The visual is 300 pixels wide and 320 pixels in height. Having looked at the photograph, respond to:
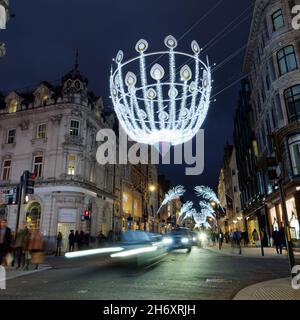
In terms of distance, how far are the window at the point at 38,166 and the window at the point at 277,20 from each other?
27.8 metres

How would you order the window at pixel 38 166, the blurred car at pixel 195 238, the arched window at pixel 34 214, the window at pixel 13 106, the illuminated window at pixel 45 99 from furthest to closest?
the window at pixel 13 106, the illuminated window at pixel 45 99, the window at pixel 38 166, the arched window at pixel 34 214, the blurred car at pixel 195 238

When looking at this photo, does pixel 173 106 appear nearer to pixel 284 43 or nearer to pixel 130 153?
pixel 284 43

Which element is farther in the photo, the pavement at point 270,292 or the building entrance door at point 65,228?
the building entrance door at point 65,228

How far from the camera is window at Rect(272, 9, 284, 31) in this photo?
85.8 feet

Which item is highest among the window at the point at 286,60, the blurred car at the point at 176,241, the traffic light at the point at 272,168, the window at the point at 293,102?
the window at the point at 286,60

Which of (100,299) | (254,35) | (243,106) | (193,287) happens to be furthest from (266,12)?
(100,299)

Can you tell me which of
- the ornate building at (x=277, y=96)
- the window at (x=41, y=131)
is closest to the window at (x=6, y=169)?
the window at (x=41, y=131)

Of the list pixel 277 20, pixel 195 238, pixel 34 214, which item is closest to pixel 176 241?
pixel 195 238

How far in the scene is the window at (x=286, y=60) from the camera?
80.5ft

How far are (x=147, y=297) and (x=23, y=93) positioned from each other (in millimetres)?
37766

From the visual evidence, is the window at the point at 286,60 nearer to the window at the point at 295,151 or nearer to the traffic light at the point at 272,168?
the window at the point at 295,151

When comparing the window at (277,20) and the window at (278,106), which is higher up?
the window at (277,20)

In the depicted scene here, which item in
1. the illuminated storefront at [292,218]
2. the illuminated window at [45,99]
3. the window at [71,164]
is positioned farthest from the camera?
the illuminated window at [45,99]

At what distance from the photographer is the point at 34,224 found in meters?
31.3
